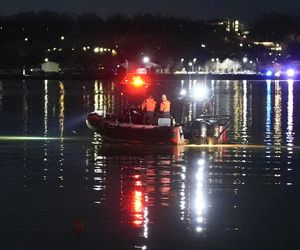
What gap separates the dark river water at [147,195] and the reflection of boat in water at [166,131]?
47 cm

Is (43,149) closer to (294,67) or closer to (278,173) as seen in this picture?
(278,173)

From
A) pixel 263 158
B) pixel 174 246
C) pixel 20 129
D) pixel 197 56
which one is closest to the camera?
pixel 174 246

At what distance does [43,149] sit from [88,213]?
11.8 m

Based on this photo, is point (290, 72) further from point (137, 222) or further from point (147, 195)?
point (137, 222)

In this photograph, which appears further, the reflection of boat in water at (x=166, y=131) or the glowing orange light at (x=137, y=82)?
the glowing orange light at (x=137, y=82)

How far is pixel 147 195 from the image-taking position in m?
15.3

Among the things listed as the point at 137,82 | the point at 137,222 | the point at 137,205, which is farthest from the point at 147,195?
the point at 137,82

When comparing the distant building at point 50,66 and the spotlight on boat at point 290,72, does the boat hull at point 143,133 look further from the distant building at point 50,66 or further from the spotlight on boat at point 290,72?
the spotlight on boat at point 290,72

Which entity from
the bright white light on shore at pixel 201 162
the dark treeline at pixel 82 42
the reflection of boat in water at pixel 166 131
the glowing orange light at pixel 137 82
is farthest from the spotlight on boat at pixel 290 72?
the bright white light on shore at pixel 201 162

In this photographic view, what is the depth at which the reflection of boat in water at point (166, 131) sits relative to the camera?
25.5 meters

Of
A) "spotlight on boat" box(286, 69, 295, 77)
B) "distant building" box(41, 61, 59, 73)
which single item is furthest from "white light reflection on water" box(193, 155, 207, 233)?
"spotlight on boat" box(286, 69, 295, 77)

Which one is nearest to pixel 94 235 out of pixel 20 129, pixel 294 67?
pixel 20 129

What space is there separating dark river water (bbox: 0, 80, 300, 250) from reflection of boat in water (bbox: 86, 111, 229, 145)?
0.47 metres

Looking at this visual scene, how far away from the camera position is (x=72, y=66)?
172 metres
